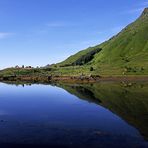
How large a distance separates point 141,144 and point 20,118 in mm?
32919

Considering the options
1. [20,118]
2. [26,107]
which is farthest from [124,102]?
[20,118]

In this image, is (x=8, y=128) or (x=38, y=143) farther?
(x=8, y=128)

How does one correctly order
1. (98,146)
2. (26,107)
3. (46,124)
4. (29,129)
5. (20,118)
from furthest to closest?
(26,107), (20,118), (46,124), (29,129), (98,146)

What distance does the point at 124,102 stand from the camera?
100m

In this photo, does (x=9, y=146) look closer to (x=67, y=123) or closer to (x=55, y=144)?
(x=55, y=144)

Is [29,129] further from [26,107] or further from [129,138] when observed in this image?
[26,107]

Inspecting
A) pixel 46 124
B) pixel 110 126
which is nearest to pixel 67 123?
pixel 46 124

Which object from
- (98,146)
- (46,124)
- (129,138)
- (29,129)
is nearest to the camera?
(98,146)

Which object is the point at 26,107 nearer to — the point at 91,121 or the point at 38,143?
the point at 91,121

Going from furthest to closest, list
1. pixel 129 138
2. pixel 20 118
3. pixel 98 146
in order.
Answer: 1. pixel 20 118
2. pixel 129 138
3. pixel 98 146

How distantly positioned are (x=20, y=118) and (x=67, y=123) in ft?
40.2

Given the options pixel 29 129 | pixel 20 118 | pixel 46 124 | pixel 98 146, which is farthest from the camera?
pixel 20 118

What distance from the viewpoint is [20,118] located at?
75125 millimetres

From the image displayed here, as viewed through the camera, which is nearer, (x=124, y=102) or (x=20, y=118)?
(x=20, y=118)
